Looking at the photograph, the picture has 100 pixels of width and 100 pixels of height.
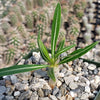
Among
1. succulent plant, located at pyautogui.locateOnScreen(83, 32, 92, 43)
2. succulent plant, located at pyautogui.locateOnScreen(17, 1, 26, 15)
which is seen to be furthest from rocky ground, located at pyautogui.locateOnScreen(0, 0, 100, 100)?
succulent plant, located at pyautogui.locateOnScreen(17, 1, 26, 15)

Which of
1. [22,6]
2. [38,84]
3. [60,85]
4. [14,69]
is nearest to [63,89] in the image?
[60,85]

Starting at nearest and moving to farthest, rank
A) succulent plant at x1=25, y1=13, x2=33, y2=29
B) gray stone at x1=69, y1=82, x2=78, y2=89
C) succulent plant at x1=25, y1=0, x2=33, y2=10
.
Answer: gray stone at x1=69, y1=82, x2=78, y2=89
succulent plant at x1=25, y1=13, x2=33, y2=29
succulent plant at x1=25, y1=0, x2=33, y2=10

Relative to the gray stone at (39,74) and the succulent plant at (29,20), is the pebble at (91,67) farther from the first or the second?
the succulent plant at (29,20)


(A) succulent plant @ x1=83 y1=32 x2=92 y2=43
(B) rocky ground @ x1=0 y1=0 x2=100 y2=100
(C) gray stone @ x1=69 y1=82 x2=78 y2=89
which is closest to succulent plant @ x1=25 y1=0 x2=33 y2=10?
(A) succulent plant @ x1=83 y1=32 x2=92 y2=43

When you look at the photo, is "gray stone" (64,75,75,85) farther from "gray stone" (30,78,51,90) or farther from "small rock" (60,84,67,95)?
"gray stone" (30,78,51,90)

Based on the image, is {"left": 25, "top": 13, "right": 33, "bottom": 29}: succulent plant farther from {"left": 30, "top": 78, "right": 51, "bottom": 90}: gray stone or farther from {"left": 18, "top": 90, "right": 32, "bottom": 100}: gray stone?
{"left": 18, "top": 90, "right": 32, "bottom": 100}: gray stone

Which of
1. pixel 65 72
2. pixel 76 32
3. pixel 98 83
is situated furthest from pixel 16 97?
pixel 76 32

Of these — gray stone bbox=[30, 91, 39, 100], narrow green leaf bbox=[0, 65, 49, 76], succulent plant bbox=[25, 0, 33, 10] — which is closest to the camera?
narrow green leaf bbox=[0, 65, 49, 76]

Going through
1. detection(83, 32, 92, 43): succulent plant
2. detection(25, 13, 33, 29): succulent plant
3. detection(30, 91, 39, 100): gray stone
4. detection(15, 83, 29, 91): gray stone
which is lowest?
detection(30, 91, 39, 100): gray stone

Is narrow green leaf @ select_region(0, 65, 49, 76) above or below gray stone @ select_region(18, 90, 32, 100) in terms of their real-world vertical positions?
above

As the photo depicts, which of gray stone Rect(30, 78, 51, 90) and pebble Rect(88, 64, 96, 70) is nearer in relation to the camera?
gray stone Rect(30, 78, 51, 90)
